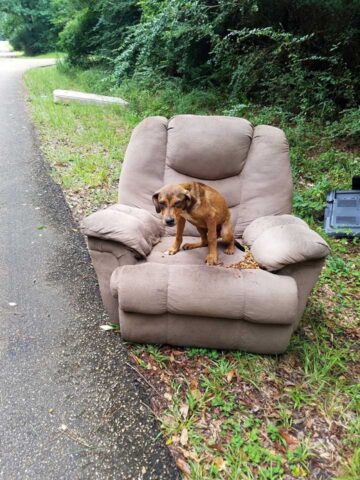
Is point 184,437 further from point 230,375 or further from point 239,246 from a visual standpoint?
point 239,246

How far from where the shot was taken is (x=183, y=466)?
81.7 inches

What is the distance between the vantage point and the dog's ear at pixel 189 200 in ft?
8.87

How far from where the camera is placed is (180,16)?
272 inches

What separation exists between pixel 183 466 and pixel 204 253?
1503 millimetres

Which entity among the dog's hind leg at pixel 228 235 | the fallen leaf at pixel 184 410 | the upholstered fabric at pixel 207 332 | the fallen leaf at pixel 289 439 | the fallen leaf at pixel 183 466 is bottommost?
the fallen leaf at pixel 289 439

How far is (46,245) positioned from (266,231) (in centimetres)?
245

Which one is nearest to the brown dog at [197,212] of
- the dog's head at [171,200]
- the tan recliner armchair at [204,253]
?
the dog's head at [171,200]

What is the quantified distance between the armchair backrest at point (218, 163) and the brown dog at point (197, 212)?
0.44 metres

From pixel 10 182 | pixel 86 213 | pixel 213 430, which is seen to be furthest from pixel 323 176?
pixel 10 182

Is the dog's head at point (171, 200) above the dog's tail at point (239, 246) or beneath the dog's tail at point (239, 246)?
above

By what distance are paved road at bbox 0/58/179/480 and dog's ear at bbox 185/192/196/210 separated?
1154mm

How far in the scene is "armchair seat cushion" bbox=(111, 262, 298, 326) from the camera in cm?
251

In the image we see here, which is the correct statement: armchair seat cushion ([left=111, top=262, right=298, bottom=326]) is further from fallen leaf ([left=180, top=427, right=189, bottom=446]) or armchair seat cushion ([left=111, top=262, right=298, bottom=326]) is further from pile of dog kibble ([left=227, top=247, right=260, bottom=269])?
fallen leaf ([left=180, top=427, right=189, bottom=446])

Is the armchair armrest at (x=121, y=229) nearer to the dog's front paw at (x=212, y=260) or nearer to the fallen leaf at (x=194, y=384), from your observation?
the dog's front paw at (x=212, y=260)
